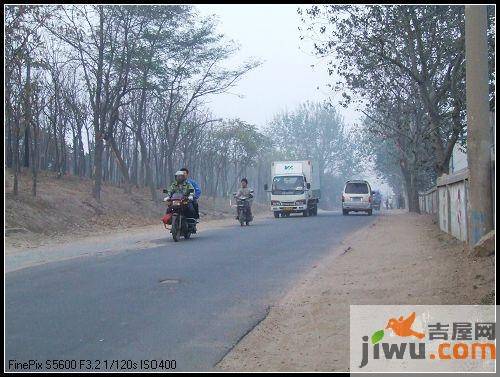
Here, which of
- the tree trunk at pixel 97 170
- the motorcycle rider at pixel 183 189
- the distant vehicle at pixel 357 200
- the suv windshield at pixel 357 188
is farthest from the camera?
the suv windshield at pixel 357 188

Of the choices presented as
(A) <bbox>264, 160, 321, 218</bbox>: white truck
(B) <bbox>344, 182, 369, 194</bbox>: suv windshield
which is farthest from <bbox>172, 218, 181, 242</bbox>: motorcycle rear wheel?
(B) <bbox>344, 182, 369, 194</bbox>: suv windshield

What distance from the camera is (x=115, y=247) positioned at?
16.2 meters

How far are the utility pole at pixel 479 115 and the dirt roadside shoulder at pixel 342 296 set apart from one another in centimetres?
82

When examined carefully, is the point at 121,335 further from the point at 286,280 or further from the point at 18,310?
the point at 286,280

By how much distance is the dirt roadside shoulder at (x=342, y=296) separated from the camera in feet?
21.5

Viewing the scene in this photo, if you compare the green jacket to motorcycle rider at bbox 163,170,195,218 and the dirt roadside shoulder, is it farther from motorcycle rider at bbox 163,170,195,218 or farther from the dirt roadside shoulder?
the dirt roadside shoulder

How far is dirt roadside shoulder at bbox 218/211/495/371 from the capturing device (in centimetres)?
655

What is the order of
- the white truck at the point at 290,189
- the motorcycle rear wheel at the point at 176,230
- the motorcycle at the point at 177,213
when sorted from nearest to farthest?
the motorcycle at the point at 177,213 < the motorcycle rear wheel at the point at 176,230 < the white truck at the point at 290,189

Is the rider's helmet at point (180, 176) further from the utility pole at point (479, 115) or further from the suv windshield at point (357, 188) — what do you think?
the suv windshield at point (357, 188)

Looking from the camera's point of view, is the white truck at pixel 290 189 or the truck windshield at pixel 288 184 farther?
the truck windshield at pixel 288 184

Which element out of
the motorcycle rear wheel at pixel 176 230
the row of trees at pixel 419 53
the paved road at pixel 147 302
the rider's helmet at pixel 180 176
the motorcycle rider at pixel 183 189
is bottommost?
the paved road at pixel 147 302

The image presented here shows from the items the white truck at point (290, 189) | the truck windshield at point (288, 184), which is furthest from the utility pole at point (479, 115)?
the truck windshield at point (288, 184)

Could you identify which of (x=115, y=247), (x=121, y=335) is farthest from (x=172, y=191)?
(x=121, y=335)

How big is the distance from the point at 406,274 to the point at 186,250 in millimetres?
5654
